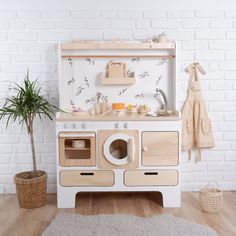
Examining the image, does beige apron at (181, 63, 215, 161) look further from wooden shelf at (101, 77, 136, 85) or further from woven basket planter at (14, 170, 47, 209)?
woven basket planter at (14, 170, 47, 209)

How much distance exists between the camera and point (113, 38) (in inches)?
144

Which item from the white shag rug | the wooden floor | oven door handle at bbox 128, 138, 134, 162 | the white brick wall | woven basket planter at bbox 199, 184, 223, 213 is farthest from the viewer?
the white brick wall

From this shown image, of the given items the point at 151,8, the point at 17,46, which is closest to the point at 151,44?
the point at 151,8

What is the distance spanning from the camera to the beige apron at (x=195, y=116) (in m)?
3.68

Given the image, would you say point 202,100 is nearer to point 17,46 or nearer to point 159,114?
point 159,114

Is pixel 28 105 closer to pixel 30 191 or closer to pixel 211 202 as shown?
pixel 30 191

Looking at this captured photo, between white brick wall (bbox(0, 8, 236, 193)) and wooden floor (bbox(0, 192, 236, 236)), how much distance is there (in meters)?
0.49

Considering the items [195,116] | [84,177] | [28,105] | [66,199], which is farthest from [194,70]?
[66,199]

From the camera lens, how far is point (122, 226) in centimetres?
284

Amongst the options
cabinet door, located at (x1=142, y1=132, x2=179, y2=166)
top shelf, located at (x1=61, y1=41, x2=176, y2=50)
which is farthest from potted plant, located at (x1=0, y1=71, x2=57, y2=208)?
cabinet door, located at (x1=142, y1=132, x2=179, y2=166)

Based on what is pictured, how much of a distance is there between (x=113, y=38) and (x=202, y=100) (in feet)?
3.51

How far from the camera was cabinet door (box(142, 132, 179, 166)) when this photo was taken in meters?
3.30

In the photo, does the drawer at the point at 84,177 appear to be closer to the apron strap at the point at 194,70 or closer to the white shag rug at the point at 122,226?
the white shag rug at the point at 122,226

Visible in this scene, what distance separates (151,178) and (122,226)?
621 mm
